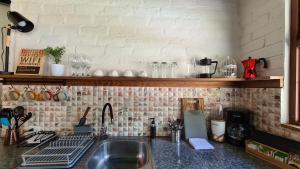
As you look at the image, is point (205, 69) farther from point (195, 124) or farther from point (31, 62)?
point (31, 62)

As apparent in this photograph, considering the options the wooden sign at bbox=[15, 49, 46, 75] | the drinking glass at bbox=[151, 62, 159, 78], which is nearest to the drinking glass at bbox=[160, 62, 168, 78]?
the drinking glass at bbox=[151, 62, 159, 78]

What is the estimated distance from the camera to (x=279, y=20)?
1.17 metres

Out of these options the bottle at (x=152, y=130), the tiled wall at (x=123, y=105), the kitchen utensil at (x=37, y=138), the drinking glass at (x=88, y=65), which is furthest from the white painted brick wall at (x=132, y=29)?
the kitchen utensil at (x=37, y=138)

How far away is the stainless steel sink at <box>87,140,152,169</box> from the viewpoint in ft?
4.44

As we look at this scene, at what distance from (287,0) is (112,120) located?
1.47 m

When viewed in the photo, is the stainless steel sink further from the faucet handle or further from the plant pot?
the plant pot

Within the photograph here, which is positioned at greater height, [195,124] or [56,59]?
[56,59]

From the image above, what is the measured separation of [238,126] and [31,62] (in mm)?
1661

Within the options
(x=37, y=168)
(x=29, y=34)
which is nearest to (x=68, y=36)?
(x=29, y=34)

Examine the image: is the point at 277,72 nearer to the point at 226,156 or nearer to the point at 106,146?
the point at 226,156

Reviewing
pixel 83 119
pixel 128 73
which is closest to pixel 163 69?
pixel 128 73

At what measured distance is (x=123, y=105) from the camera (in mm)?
1528

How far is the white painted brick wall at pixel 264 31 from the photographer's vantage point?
1.17 m

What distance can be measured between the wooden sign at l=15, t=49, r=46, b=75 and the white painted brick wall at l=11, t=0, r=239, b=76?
8 centimetres
